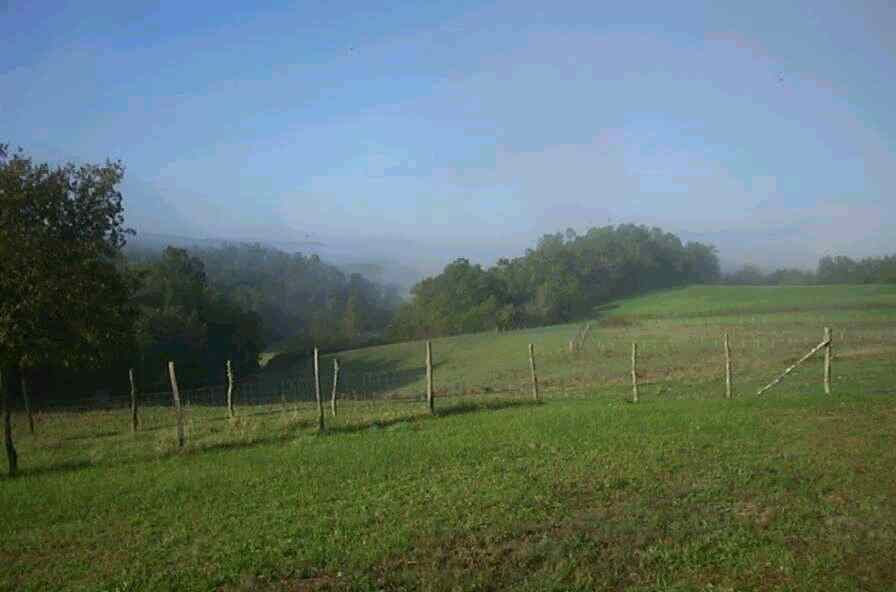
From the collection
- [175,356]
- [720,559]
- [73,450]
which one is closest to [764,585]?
[720,559]

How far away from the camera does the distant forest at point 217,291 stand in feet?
50.5

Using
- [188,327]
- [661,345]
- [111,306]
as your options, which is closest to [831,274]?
[661,345]

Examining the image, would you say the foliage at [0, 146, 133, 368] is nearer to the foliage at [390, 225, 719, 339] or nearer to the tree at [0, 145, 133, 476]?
the tree at [0, 145, 133, 476]

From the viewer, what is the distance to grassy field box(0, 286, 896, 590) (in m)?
7.84

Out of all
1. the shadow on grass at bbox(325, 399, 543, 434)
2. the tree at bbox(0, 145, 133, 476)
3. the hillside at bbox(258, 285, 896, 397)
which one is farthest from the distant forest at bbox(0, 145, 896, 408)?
the hillside at bbox(258, 285, 896, 397)

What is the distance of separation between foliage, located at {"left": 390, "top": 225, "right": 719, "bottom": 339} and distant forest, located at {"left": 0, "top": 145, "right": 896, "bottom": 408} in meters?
0.28

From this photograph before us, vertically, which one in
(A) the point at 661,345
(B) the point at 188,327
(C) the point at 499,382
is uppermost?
(B) the point at 188,327

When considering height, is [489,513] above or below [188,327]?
below

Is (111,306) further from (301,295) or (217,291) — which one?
(301,295)

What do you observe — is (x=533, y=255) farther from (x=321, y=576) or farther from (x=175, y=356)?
(x=321, y=576)

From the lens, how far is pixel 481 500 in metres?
10.6

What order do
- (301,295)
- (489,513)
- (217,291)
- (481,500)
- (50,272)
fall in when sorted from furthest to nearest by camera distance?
(301,295), (217,291), (50,272), (481,500), (489,513)

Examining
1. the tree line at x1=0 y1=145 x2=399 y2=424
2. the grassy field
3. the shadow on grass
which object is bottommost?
the shadow on grass

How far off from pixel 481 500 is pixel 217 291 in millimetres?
81618
